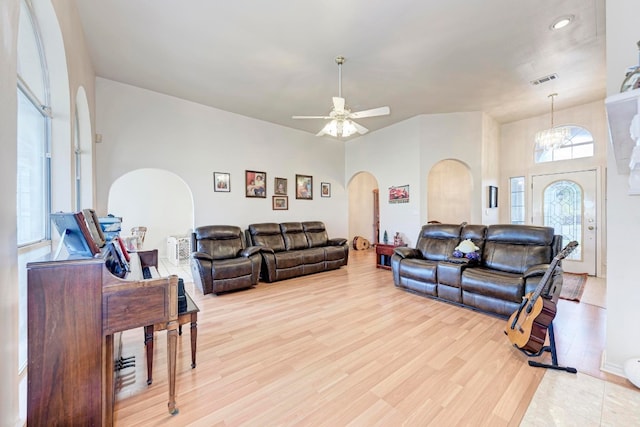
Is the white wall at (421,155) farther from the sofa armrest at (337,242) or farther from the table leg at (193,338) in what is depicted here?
the table leg at (193,338)

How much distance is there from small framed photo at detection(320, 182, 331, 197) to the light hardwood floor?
3.76 meters

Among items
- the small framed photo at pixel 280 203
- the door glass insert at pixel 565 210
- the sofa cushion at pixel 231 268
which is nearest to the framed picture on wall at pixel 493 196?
the door glass insert at pixel 565 210

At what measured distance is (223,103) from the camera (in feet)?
16.0

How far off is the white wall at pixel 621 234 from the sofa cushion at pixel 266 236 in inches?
179

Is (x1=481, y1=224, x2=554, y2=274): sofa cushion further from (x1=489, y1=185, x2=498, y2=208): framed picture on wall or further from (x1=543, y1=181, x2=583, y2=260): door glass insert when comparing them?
(x1=543, y1=181, x2=583, y2=260): door glass insert

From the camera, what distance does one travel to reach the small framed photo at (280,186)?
6.05 m

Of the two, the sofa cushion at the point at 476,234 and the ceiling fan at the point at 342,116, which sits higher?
the ceiling fan at the point at 342,116

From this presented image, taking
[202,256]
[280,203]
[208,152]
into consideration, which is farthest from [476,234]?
[208,152]

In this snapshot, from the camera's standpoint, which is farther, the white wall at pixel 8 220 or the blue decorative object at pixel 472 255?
the blue decorative object at pixel 472 255

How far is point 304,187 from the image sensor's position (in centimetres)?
658

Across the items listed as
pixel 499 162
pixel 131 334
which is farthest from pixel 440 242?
pixel 131 334

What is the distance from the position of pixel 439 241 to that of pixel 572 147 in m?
3.75

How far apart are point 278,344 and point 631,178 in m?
3.12

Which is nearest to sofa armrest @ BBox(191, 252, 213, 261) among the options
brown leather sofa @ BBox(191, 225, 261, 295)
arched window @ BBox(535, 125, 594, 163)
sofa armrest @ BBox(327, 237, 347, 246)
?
brown leather sofa @ BBox(191, 225, 261, 295)
